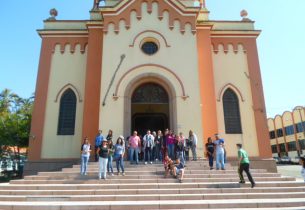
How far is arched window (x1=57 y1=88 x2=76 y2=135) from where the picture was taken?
16.8m

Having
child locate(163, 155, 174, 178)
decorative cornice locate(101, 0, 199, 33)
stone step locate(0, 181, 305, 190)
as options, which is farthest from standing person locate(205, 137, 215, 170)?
decorative cornice locate(101, 0, 199, 33)

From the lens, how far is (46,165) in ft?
52.9

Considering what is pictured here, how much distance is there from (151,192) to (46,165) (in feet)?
31.0

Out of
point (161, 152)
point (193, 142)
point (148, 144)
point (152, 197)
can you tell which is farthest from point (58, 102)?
point (152, 197)

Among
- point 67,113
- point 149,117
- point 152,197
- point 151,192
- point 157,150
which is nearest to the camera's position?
point 152,197

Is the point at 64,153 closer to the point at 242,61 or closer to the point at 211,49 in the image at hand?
the point at 211,49

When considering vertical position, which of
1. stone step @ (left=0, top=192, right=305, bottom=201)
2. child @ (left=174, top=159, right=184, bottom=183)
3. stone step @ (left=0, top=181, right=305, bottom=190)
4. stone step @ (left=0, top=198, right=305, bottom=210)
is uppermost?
child @ (left=174, top=159, right=184, bottom=183)

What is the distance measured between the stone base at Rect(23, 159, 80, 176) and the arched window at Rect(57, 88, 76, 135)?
72.7 inches

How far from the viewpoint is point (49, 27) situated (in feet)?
61.6

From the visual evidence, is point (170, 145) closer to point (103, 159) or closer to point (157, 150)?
point (157, 150)

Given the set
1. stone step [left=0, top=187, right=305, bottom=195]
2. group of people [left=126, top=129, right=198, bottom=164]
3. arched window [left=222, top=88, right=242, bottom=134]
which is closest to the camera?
stone step [left=0, top=187, right=305, bottom=195]

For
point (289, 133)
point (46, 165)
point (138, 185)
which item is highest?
point (289, 133)

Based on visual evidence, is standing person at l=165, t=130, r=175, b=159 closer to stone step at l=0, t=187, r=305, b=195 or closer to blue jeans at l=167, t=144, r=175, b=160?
blue jeans at l=167, t=144, r=175, b=160

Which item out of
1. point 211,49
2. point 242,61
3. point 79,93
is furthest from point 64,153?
point 242,61
